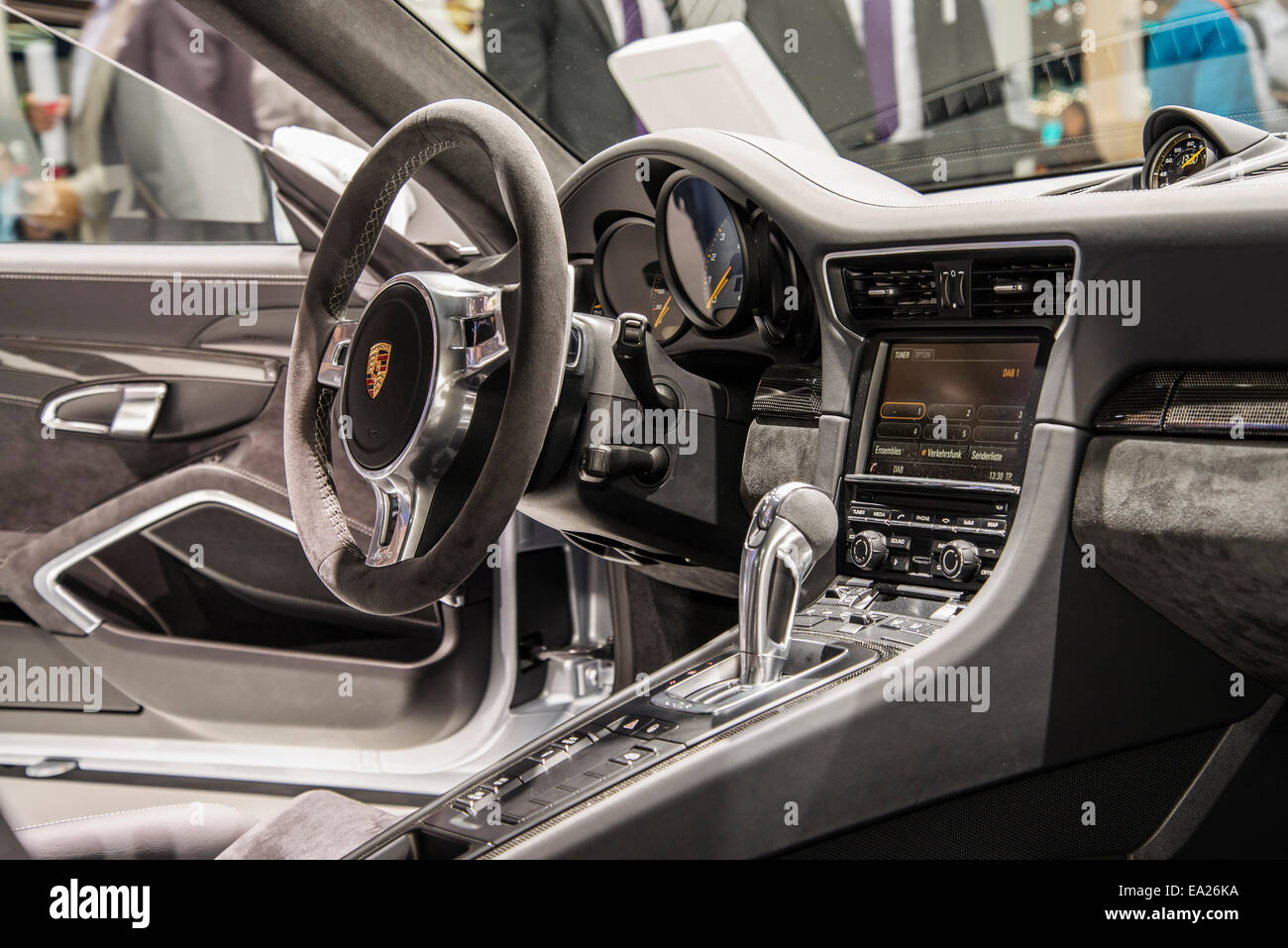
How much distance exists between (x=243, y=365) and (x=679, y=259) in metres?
0.93

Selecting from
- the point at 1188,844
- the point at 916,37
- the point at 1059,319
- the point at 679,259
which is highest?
the point at 916,37

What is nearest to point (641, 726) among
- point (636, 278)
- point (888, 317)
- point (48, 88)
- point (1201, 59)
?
point (888, 317)

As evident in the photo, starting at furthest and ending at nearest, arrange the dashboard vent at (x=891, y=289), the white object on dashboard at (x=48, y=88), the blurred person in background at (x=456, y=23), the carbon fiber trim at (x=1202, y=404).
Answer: the white object on dashboard at (x=48, y=88) < the blurred person in background at (x=456, y=23) < the dashboard vent at (x=891, y=289) < the carbon fiber trim at (x=1202, y=404)

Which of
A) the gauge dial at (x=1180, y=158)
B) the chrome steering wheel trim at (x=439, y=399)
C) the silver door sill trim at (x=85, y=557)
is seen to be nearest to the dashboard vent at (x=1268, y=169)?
the gauge dial at (x=1180, y=158)

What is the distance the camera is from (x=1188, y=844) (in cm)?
120

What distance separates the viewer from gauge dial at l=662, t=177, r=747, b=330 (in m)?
1.43

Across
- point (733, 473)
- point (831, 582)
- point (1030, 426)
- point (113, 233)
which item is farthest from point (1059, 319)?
point (113, 233)

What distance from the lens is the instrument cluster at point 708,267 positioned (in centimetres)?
140

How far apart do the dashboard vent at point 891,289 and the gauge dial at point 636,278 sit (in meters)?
0.33

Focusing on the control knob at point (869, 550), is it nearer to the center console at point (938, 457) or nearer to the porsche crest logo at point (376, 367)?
the center console at point (938, 457)

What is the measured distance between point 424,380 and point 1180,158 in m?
0.97

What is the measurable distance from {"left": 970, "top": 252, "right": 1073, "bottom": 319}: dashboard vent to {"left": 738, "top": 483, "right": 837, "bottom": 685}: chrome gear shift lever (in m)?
0.31

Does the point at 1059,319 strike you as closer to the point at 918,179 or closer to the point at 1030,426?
the point at 1030,426

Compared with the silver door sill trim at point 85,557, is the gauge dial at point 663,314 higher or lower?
higher
